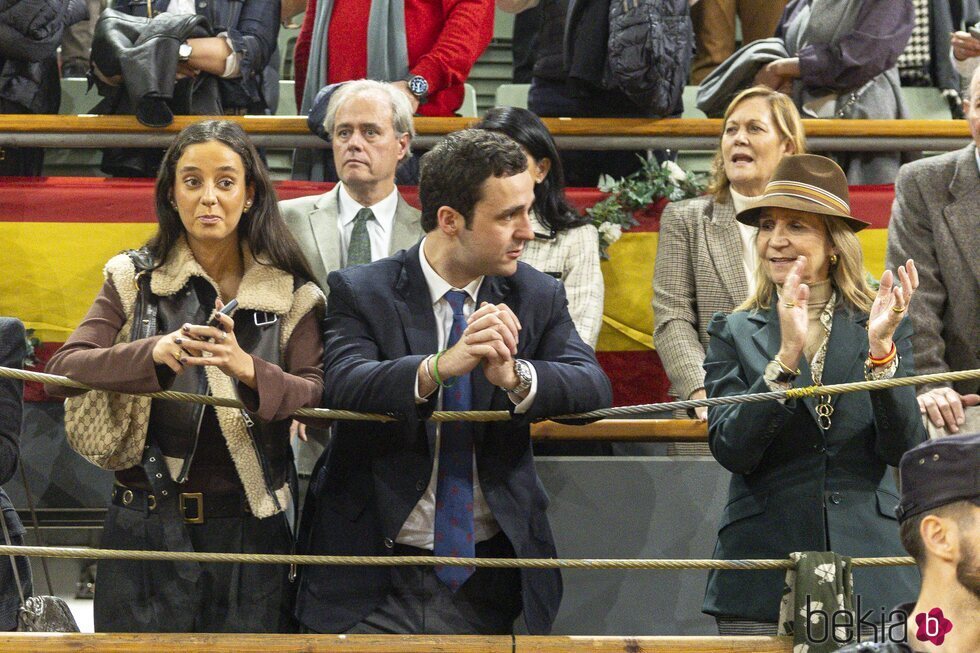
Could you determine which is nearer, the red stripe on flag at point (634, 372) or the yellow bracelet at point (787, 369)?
the yellow bracelet at point (787, 369)

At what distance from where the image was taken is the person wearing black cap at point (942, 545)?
238 cm

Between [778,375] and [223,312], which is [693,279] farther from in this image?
[223,312]

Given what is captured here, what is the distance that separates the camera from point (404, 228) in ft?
14.6

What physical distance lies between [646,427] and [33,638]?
192 centimetres

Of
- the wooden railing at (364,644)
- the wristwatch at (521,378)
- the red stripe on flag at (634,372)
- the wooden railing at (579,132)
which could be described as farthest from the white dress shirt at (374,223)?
the wooden railing at (364,644)

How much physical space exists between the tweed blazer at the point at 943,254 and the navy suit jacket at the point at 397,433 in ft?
4.25

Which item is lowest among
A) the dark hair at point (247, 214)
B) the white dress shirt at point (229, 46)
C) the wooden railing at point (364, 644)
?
the wooden railing at point (364, 644)

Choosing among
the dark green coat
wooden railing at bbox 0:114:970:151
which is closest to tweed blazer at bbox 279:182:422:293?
wooden railing at bbox 0:114:970:151

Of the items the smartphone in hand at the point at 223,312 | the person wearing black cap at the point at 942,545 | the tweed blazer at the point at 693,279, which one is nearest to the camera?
the person wearing black cap at the point at 942,545

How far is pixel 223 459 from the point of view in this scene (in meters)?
3.19

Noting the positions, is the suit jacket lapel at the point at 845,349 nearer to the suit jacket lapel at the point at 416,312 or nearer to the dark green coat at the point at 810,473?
the dark green coat at the point at 810,473

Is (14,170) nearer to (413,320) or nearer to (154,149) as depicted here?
(154,149)

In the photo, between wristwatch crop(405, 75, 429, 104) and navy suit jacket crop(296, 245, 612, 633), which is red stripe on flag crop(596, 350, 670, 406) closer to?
wristwatch crop(405, 75, 429, 104)

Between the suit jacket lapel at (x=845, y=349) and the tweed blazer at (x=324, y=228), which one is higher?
the tweed blazer at (x=324, y=228)
